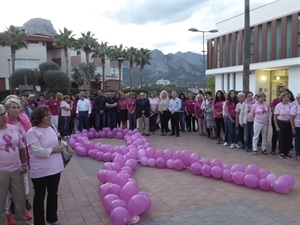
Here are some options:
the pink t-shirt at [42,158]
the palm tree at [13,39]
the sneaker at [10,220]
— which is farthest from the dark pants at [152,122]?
the palm tree at [13,39]

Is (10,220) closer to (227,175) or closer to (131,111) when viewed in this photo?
(227,175)

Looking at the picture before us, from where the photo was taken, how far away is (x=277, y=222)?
14.7 feet

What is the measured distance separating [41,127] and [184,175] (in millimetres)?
3805

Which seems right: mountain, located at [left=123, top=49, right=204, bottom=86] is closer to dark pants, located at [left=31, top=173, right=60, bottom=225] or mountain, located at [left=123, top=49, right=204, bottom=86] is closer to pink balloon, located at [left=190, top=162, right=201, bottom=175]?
pink balloon, located at [left=190, top=162, right=201, bottom=175]

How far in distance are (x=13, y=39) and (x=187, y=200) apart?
45431 millimetres

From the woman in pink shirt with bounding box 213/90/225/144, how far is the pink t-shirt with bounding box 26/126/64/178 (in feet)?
24.8

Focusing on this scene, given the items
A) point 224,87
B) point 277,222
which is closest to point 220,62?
point 224,87

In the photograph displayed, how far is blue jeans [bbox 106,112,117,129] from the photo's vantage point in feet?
43.5

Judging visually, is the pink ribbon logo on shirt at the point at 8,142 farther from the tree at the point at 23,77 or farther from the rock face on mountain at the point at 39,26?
the rock face on mountain at the point at 39,26

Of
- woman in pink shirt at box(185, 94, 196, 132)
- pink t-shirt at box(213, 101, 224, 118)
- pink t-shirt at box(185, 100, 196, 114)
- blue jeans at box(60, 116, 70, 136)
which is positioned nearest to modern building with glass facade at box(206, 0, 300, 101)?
woman in pink shirt at box(185, 94, 196, 132)

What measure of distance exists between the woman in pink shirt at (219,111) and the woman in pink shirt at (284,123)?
2.34m

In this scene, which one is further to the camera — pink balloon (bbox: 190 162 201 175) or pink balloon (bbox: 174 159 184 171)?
pink balloon (bbox: 174 159 184 171)

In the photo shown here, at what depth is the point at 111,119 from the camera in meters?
13.4

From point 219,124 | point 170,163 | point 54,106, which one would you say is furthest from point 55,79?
point 170,163
